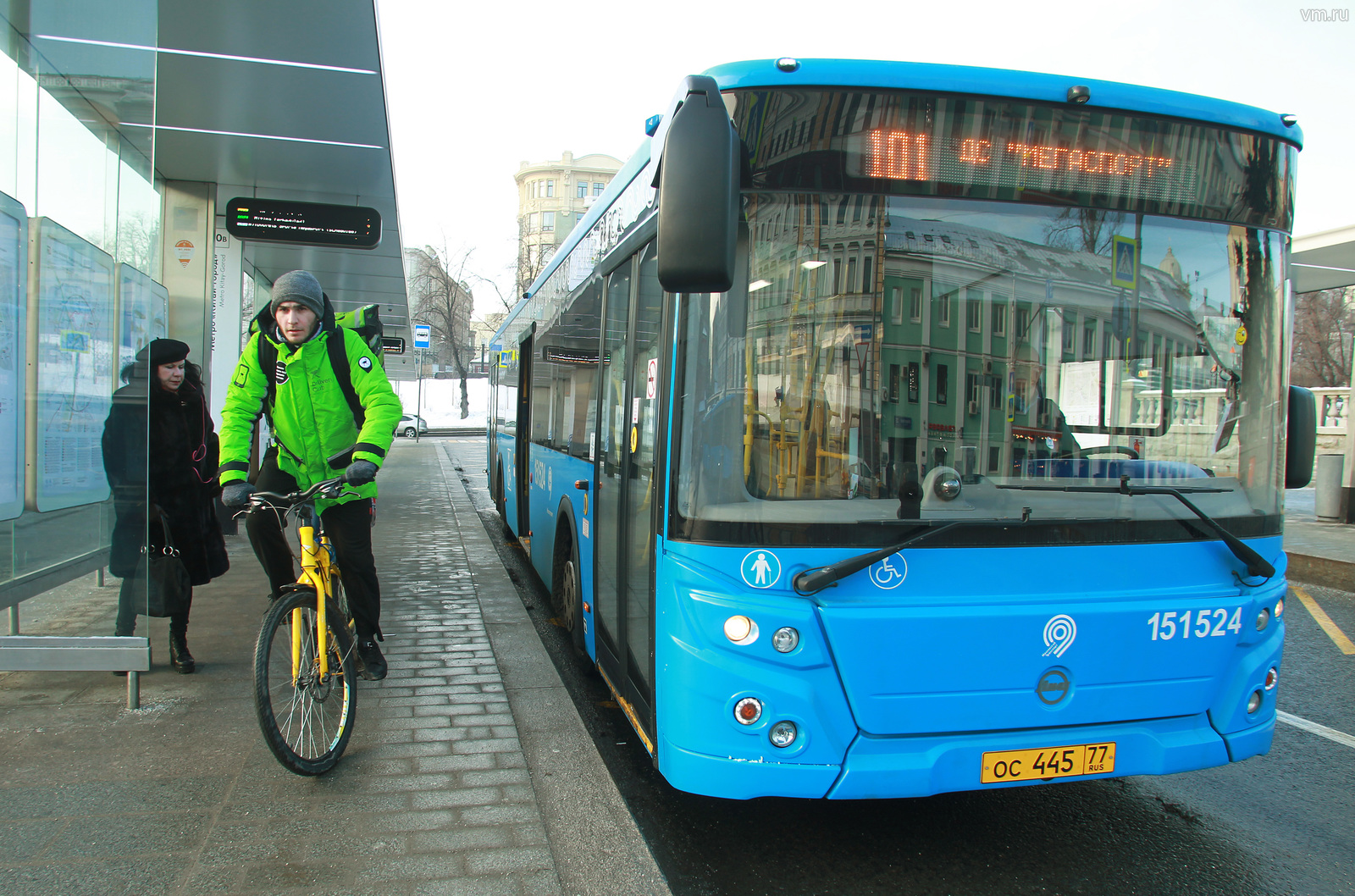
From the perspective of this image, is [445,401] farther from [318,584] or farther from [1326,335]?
[318,584]

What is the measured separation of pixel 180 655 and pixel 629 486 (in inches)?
117

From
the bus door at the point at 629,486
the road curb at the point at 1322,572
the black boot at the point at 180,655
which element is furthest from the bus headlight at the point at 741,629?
the road curb at the point at 1322,572

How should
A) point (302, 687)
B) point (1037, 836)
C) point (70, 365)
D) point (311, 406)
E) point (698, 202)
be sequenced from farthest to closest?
point (70, 365)
point (311, 406)
point (302, 687)
point (1037, 836)
point (698, 202)

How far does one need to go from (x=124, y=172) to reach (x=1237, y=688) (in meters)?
6.04

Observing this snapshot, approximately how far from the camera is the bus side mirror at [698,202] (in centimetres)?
273

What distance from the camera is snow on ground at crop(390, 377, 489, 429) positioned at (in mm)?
56188

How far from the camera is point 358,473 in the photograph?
378cm

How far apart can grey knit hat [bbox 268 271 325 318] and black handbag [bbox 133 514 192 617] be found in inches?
68.0

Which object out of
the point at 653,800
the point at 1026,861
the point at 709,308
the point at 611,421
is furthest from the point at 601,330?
the point at 1026,861

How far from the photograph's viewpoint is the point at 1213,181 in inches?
129

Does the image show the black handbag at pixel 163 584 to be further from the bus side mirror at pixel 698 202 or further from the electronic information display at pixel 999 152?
the electronic information display at pixel 999 152

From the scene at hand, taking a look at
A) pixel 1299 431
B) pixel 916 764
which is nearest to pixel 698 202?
pixel 916 764

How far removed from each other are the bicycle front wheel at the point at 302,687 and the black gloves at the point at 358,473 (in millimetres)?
504

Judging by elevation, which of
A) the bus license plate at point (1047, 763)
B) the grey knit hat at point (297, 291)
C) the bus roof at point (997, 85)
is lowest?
the bus license plate at point (1047, 763)
